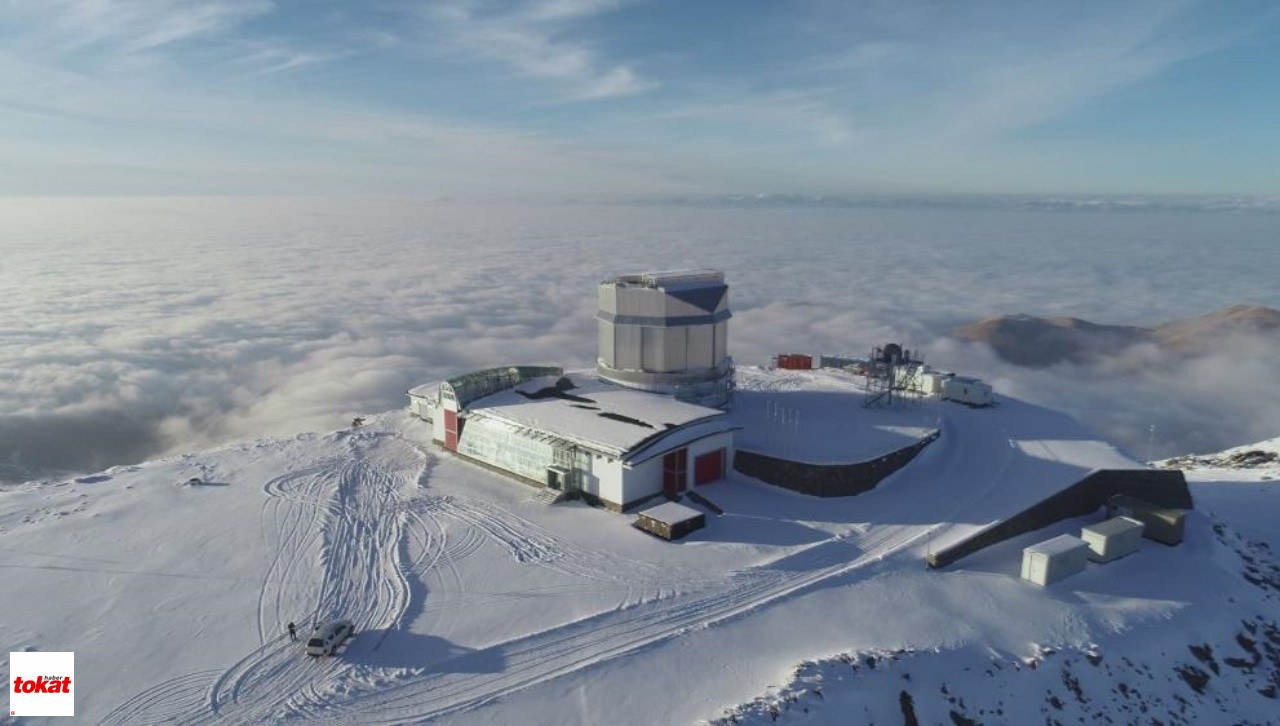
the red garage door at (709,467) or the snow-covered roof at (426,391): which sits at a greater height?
the snow-covered roof at (426,391)

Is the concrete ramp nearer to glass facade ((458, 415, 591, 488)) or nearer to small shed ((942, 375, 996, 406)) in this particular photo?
small shed ((942, 375, 996, 406))

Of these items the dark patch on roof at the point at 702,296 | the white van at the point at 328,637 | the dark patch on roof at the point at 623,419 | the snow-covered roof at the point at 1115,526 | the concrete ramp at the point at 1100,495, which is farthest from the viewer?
the dark patch on roof at the point at 702,296

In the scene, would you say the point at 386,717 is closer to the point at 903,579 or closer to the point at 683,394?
the point at 903,579

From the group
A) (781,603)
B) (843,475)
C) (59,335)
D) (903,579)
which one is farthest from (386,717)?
(59,335)

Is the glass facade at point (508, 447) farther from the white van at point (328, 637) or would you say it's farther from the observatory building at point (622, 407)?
the white van at point (328, 637)

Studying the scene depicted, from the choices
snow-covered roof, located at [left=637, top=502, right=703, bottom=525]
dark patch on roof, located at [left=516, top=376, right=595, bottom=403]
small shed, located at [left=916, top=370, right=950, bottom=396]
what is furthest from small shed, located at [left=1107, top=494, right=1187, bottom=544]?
dark patch on roof, located at [left=516, top=376, right=595, bottom=403]

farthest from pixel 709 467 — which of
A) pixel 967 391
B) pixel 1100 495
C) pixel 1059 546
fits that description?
pixel 967 391

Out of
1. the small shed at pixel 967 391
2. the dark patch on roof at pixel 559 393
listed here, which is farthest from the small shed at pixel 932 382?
the dark patch on roof at pixel 559 393

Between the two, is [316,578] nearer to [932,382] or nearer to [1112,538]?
[1112,538]
